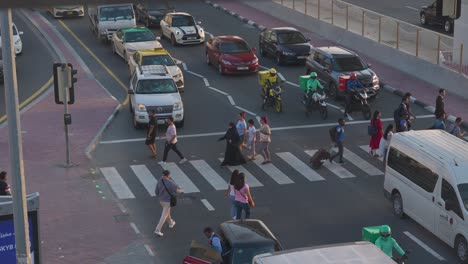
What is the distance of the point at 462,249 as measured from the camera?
19.6 m

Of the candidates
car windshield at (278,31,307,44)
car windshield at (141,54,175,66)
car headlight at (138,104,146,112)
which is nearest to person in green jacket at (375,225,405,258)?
car headlight at (138,104,146,112)

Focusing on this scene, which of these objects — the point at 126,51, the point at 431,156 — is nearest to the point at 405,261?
the point at 431,156

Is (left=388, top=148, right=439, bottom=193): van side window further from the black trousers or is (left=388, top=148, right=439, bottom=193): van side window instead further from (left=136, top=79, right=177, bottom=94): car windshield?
(left=136, top=79, right=177, bottom=94): car windshield

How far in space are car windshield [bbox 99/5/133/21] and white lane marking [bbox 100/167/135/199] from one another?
70.4 ft

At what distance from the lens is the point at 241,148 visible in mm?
28766

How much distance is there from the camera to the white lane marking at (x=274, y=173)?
25969 millimetres

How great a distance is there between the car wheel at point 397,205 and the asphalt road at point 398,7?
1124 inches

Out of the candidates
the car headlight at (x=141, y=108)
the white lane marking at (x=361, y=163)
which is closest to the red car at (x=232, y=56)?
the car headlight at (x=141, y=108)

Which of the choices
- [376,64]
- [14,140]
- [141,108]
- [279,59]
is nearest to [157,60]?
[279,59]

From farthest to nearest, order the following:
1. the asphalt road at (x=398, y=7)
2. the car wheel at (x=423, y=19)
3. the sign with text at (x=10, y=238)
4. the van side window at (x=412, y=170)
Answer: the asphalt road at (x=398, y=7) < the car wheel at (x=423, y=19) < the van side window at (x=412, y=170) < the sign with text at (x=10, y=238)

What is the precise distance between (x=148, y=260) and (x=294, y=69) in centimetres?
2170

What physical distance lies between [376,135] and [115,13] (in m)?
23.4

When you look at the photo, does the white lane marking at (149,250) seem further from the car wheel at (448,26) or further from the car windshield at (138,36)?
the car wheel at (448,26)

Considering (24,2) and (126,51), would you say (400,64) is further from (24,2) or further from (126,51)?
(24,2)
